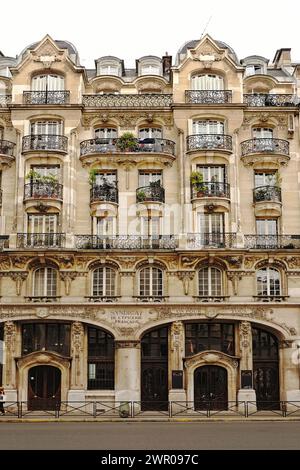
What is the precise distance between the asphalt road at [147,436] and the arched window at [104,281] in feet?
29.7

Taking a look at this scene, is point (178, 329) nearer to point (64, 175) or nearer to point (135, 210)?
point (135, 210)

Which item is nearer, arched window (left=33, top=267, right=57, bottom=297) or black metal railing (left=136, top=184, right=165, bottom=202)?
arched window (left=33, top=267, right=57, bottom=297)

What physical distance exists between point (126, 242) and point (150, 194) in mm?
3039

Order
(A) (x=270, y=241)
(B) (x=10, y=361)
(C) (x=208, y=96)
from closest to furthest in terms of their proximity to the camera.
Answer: (B) (x=10, y=361), (A) (x=270, y=241), (C) (x=208, y=96)

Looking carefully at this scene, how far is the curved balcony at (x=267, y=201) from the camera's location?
120ft

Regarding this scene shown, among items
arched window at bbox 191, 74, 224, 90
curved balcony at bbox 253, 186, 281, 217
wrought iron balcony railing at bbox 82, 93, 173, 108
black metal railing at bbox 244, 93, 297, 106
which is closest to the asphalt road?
curved balcony at bbox 253, 186, 281, 217

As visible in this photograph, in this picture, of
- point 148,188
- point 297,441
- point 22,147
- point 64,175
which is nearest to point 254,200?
point 148,188

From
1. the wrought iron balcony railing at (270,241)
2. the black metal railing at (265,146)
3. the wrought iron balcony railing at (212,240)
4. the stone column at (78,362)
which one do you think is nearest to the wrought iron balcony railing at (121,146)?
the black metal railing at (265,146)

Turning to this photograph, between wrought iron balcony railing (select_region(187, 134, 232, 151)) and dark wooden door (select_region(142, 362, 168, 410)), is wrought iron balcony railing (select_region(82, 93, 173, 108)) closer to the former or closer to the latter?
wrought iron balcony railing (select_region(187, 134, 232, 151))

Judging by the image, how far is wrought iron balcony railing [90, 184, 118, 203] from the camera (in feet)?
120

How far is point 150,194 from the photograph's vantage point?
121 feet

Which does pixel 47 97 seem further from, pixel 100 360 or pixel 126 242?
pixel 100 360

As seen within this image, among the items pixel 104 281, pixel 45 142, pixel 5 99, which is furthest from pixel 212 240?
pixel 5 99

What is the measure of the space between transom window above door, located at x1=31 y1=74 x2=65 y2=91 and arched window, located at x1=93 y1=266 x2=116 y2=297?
36.4ft
